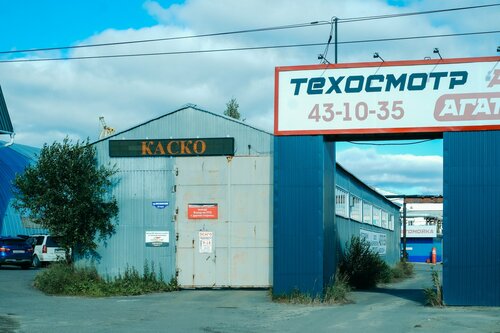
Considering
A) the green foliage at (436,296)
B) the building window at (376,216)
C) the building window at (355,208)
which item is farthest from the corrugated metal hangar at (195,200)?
the building window at (376,216)

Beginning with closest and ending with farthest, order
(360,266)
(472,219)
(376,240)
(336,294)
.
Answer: (472,219) → (336,294) → (360,266) → (376,240)

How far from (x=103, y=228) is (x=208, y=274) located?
12.0 feet

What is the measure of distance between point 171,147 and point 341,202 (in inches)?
319

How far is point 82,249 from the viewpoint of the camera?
21984 mm

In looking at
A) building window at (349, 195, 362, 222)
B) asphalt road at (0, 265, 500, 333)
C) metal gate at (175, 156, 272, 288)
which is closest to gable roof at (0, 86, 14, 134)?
asphalt road at (0, 265, 500, 333)

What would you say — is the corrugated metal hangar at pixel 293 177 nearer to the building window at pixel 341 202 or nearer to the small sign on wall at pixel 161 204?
the small sign on wall at pixel 161 204

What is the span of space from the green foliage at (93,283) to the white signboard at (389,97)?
21.5 feet

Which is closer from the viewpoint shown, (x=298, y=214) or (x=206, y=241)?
(x=298, y=214)

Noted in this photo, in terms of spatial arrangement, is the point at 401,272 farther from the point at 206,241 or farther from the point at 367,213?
the point at 206,241

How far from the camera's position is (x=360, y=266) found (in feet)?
80.8

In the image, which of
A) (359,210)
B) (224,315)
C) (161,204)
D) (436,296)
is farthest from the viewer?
(359,210)

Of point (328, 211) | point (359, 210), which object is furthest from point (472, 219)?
point (359, 210)

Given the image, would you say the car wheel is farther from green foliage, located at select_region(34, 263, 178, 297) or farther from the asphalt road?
the asphalt road

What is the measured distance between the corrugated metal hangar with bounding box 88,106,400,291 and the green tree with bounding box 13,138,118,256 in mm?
578
